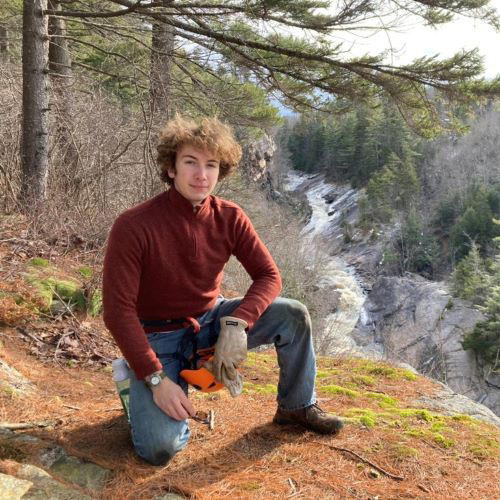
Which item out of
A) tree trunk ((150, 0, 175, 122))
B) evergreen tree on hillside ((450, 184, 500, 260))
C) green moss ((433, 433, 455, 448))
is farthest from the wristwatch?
evergreen tree on hillside ((450, 184, 500, 260))

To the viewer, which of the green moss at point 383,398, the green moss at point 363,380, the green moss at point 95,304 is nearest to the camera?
the green moss at point 383,398

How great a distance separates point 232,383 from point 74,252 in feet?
12.8

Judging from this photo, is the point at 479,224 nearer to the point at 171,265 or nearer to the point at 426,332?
the point at 426,332

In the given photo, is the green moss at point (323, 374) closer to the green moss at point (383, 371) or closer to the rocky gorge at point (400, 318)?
the green moss at point (383, 371)

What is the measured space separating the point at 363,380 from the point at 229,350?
2.12 m

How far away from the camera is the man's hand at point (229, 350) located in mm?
2291

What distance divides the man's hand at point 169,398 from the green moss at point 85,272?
3.09m

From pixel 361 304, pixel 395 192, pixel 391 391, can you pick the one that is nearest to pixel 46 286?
pixel 391 391

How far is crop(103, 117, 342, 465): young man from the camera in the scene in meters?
2.23

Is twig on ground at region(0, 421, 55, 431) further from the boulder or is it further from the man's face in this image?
the man's face

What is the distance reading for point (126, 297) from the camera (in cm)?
222

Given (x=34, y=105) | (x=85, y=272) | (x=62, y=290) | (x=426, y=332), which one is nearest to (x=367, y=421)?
(x=62, y=290)

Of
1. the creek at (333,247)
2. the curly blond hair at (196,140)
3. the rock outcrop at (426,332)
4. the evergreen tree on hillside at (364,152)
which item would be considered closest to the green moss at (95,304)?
the curly blond hair at (196,140)

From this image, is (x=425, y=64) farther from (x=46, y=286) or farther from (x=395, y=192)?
(x=395, y=192)
